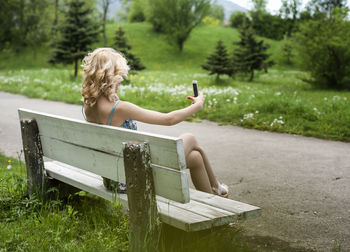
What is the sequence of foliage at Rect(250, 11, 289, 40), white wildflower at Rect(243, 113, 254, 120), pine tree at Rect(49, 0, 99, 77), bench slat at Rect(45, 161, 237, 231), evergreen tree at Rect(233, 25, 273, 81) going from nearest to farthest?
bench slat at Rect(45, 161, 237, 231) → white wildflower at Rect(243, 113, 254, 120) → pine tree at Rect(49, 0, 99, 77) → evergreen tree at Rect(233, 25, 273, 81) → foliage at Rect(250, 11, 289, 40)

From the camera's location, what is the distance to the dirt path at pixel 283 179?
319cm

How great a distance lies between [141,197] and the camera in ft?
7.47

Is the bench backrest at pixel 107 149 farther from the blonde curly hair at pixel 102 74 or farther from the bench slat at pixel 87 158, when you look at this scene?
the blonde curly hair at pixel 102 74

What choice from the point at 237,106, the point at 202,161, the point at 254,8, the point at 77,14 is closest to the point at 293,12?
the point at 254,8

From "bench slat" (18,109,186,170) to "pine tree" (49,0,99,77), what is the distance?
1459 cm

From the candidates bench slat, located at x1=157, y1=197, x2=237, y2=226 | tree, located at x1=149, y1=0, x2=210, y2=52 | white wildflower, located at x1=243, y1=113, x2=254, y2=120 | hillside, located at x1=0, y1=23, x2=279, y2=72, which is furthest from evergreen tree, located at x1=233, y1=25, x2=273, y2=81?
tree, located at x1=149, y1=0, x2=210, y2=52

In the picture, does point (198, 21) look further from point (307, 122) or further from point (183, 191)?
point (183, 191)

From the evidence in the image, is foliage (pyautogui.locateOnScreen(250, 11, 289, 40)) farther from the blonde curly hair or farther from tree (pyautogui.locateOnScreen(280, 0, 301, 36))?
the blonde curly hair

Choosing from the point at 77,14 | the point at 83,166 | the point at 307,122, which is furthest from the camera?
the point at 77,14

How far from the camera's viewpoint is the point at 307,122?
7.42 m

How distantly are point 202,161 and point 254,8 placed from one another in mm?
56871

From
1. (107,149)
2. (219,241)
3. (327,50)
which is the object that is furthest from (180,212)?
(327,50)

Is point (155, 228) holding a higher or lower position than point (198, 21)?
lower

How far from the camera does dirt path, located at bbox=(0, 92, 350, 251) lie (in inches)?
126
